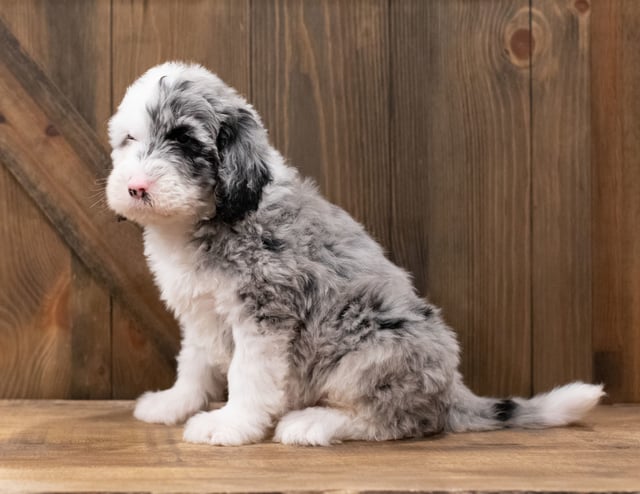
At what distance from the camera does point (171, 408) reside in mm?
2746

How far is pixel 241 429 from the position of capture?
7.74 feet

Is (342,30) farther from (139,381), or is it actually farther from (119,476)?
(119,476)

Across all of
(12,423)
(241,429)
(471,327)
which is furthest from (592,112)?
(12,423)

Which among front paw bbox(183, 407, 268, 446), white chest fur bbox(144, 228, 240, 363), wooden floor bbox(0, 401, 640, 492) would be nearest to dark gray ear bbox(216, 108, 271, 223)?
white chest fur bbox(144, 228, 240, 363)

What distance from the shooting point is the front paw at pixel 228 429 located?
2.35 m

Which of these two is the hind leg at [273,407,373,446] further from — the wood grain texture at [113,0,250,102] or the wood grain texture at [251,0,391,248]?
the wood grain texture at [113,0,250,102]

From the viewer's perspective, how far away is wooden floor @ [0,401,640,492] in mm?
1941

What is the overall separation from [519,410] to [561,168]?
1.06m

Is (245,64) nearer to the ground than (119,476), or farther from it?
farther from it

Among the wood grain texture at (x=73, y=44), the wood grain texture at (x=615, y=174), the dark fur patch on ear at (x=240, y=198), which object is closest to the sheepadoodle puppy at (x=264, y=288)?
the dark fur patch on ear at (x=240, y=198)

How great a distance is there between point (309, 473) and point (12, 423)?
4.01ft

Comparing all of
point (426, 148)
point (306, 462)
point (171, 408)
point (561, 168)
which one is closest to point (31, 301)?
point (171, 408)

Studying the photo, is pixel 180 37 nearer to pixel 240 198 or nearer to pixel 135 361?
pixel 240 198

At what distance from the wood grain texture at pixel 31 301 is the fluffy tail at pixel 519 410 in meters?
1.61
